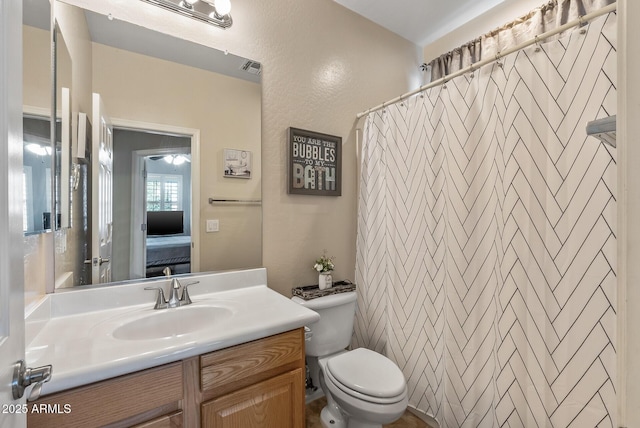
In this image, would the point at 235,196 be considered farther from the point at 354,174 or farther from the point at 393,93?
the point at 393,93

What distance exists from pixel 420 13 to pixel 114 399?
264cm

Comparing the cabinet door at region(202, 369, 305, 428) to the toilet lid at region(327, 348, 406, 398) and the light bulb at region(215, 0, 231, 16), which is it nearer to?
the toilet lid at region(327, 348, 406, 398)

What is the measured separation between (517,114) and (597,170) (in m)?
0.37

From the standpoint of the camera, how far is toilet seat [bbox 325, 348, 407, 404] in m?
1.26

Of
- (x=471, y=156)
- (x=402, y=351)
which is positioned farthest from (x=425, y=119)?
(x=402, y=351)

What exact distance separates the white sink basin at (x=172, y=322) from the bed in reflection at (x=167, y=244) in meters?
0.25

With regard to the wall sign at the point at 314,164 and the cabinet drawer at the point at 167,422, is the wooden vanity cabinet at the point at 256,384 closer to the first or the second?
the cabinet drawer at the point at 167,422

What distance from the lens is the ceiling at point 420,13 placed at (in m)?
1.91

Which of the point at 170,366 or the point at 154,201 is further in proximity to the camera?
the point at 154,201

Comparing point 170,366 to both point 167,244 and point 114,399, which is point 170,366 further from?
point 167,244

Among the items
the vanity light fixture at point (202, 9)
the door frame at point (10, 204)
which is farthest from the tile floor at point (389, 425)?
the vanity light fixture at point (202, 9)

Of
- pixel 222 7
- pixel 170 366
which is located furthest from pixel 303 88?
pixel 170 366

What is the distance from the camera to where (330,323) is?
163 cm

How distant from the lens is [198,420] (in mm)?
917
